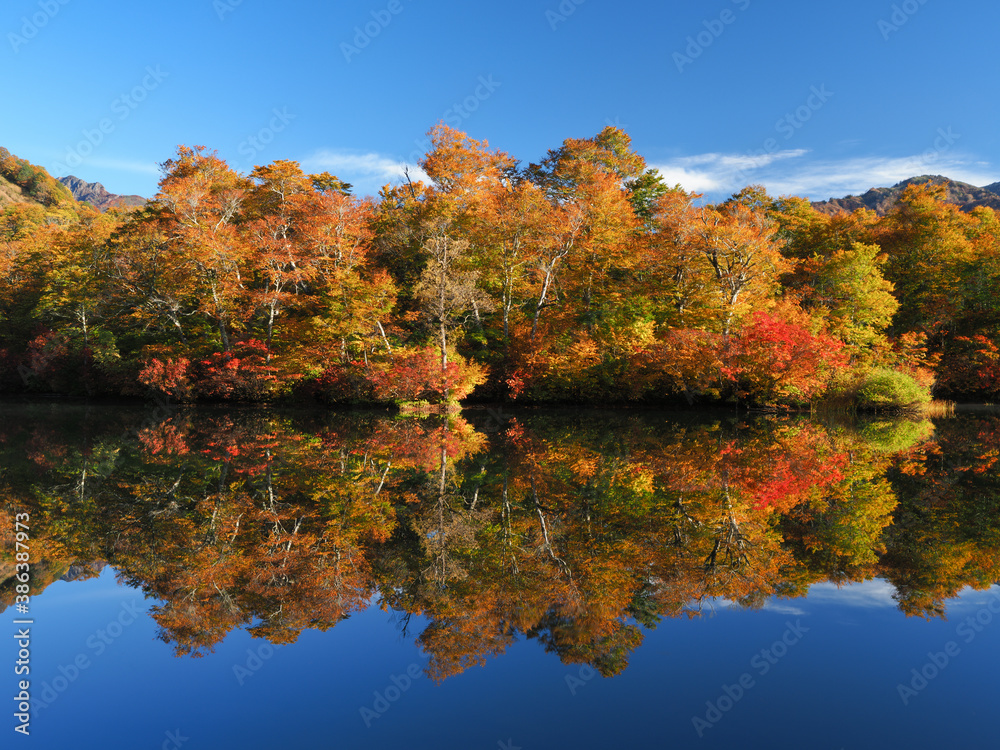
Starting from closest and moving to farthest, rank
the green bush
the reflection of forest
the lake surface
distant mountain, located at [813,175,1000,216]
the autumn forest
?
the lake surface → the reflection of forest → the green bush → the autumn forest → distant mountain, located at [813,175,1000,216]

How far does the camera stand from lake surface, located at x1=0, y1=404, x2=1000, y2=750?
12.1 ft

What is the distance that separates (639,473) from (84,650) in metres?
8.72

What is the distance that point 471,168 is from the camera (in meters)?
32.6

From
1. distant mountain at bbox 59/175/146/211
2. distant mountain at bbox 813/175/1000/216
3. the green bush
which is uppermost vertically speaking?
distant mountain at bbox 59/175/146/211

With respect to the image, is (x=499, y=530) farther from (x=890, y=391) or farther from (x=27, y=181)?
(x=27, y=181)

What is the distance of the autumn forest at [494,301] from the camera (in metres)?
26.5

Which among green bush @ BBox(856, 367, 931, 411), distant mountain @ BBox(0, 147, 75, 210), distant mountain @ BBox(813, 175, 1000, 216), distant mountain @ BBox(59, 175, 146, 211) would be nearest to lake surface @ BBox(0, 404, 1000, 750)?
green bush @ BBox(856, 367, 931, 411)

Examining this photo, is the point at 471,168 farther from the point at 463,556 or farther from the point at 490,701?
the point at 490,701

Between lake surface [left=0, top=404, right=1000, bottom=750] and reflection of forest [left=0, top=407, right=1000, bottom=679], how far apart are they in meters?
0.04

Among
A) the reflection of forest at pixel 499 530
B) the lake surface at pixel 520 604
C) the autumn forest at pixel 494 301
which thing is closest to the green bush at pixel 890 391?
the autumn forest at pixel 494 301

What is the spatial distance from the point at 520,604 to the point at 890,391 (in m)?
25.9

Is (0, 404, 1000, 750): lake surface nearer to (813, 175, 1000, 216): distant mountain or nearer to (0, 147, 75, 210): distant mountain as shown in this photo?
(813, 175, 1000, 216): distant mountain

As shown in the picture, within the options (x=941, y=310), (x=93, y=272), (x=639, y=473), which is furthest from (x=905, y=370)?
(x=93, y=272)

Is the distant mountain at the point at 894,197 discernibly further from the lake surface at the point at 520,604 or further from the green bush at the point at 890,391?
the lake surface at the point at 520,604
